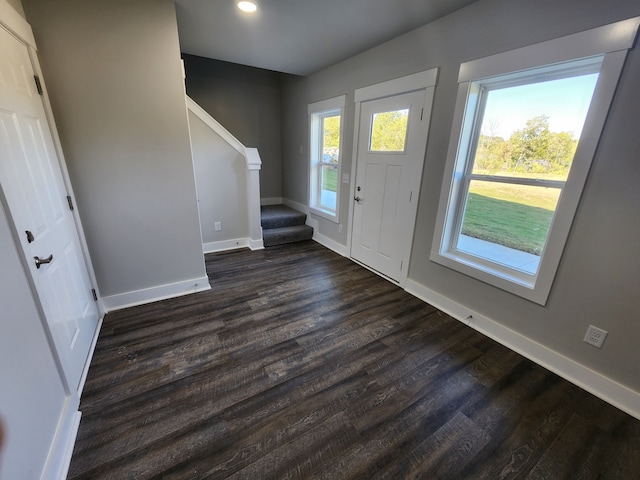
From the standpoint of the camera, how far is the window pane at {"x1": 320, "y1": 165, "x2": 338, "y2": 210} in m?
3.88

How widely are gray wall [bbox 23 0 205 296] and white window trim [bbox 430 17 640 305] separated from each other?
2.29 metres

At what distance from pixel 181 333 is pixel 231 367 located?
0.61 metres

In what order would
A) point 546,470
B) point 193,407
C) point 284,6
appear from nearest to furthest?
point 546,470 < point 193,407 < point 284,6

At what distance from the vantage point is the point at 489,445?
136 centimetres

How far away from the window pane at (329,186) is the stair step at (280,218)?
497 mm

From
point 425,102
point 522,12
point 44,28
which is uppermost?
point 522,12

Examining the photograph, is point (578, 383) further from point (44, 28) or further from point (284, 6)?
point (44, 28)

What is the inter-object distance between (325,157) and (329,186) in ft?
1.45

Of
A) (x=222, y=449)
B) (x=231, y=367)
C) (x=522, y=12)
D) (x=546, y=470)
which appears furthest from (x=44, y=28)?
(x=546, y=470)

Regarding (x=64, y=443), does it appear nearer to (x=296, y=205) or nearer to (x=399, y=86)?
(x=399, y=86)

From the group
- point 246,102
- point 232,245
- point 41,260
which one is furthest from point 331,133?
point 41,260

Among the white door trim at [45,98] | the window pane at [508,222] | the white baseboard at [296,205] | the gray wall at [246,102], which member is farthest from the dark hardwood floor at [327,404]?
the gray wall at [246,102]

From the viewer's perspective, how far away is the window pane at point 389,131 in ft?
8.69

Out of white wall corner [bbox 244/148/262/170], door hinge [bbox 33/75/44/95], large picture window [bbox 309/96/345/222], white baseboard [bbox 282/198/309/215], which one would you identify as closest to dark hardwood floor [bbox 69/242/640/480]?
door hinge [bbox 33/75/44/95]
